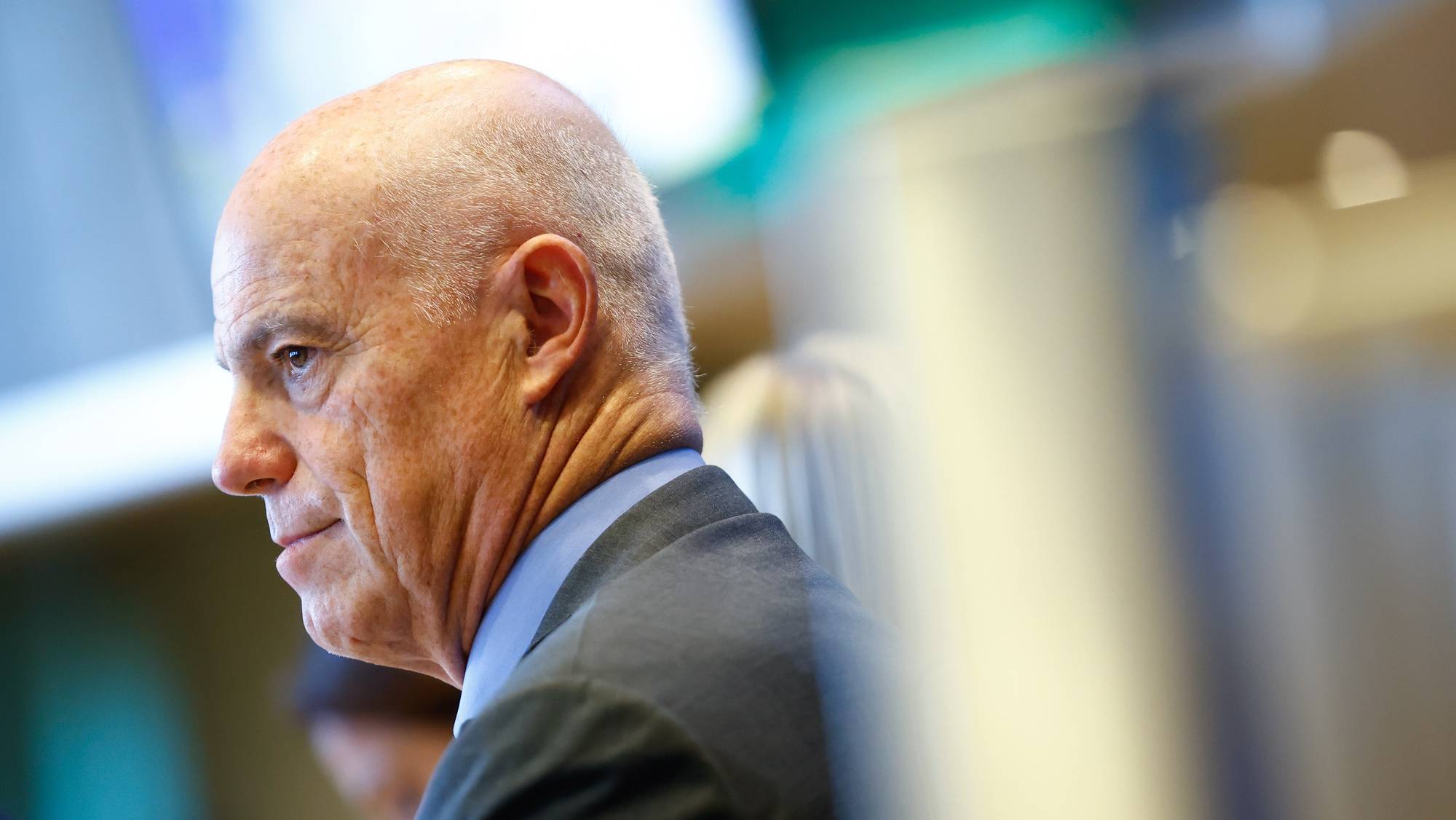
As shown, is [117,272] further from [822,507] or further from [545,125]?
[822,507]

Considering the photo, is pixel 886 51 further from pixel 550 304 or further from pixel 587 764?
pixel 550 304

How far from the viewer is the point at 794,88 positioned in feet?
0.98

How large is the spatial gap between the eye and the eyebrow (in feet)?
0.04

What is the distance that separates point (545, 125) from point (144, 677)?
2061 mm

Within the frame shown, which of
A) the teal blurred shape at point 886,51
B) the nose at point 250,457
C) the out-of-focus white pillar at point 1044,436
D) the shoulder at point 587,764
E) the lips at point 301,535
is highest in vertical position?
the teal blurred shape at point 886,51

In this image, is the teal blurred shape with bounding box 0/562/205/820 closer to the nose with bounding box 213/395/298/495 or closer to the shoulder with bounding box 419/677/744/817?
the nose with bounding box 213/395/298/495

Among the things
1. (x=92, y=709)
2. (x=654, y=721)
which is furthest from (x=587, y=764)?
(x=92, y=709)

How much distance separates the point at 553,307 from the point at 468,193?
0.11m

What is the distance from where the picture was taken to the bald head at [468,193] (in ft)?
3.23

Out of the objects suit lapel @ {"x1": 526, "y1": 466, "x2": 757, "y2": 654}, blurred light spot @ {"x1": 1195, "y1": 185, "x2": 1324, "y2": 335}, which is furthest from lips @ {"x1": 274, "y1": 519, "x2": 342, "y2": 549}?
blurred light spot @ {"x1": 1195, "y1": 185, "x2": 1324, "y2": 335}

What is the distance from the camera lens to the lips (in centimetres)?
102

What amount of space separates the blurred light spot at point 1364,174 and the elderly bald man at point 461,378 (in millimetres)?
643

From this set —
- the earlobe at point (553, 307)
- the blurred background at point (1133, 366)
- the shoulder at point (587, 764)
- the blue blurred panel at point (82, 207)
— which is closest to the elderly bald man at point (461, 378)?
the earlobe at point (553, 307)

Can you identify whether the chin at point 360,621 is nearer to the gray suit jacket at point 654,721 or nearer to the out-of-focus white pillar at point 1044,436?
the gray suit jacket at point 654,721
